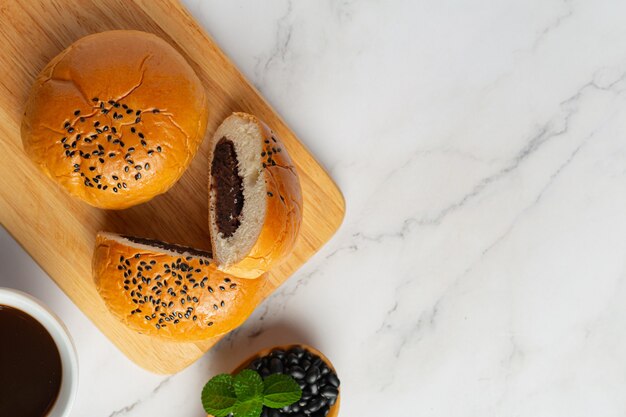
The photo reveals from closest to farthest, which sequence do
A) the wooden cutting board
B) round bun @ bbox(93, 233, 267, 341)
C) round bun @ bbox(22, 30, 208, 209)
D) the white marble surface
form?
round bun @ bbox(22, 30, 208, 209)
round bun @ bbox(93, 233, 267, 341)
the wooden cutting board
the white marble surface

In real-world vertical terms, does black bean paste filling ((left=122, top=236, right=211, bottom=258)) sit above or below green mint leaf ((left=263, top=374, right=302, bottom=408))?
above

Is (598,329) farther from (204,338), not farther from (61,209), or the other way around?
(61,209)

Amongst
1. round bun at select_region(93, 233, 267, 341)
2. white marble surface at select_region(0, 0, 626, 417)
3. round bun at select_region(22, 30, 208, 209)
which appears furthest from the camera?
white marble surface at select_region(0, 0, 626, 417)

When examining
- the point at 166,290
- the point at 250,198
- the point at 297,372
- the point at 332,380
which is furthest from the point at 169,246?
the point at 332,380

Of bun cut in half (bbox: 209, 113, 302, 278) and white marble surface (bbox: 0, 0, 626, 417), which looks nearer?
bun cut in half (bbox: 209, 113, 302, 278)

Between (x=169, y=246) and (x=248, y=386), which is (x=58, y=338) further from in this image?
(x=248, y=386)

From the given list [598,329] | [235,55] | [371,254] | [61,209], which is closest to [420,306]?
[371,254]

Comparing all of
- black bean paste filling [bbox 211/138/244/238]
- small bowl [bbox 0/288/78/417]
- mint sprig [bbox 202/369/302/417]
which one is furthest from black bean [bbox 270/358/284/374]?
small bowl [bbox 0/288/78/417]

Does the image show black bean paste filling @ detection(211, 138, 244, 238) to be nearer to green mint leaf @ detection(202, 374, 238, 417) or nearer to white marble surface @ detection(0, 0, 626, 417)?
white marble surface @ detection(0, 0, 626, 417)
